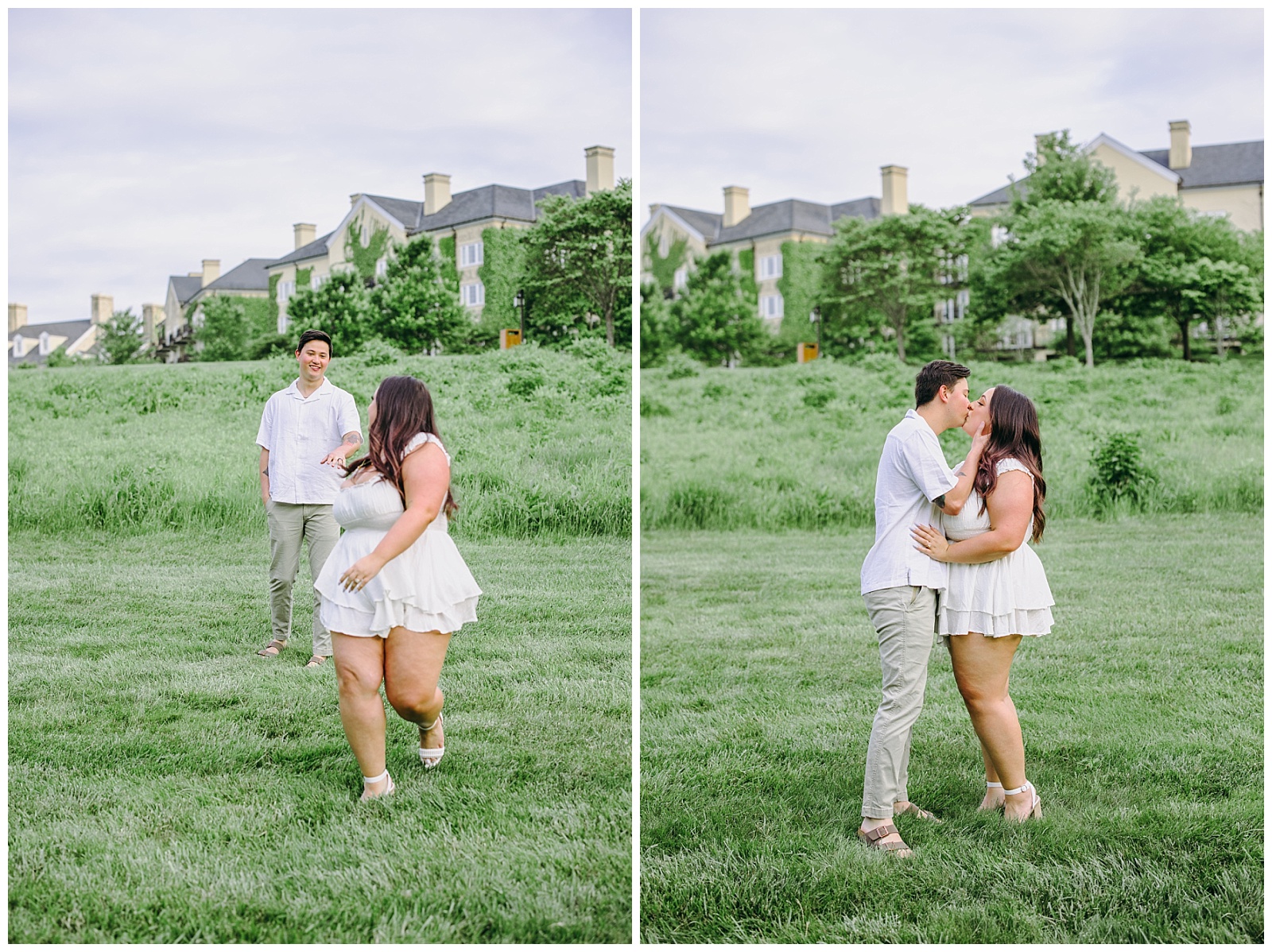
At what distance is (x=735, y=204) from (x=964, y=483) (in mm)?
10327

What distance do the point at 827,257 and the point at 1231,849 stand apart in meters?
13.2

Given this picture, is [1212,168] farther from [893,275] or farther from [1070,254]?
[893,275]

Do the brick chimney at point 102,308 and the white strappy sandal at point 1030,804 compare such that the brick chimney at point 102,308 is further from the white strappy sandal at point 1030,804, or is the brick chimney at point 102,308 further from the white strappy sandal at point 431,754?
the white strappy sandal at point 1030,804

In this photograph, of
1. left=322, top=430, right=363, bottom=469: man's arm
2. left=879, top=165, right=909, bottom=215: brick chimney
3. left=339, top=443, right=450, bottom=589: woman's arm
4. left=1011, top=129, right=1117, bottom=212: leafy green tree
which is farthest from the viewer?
left=1011, top=129, right=1117, bottom=212: leafy green tree

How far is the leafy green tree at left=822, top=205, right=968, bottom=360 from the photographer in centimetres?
1516

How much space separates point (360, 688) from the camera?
265cm

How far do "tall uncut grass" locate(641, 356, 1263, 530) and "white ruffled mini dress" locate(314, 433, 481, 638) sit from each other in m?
5.90

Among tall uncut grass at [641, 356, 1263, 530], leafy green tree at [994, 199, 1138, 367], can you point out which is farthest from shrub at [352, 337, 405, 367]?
leafy green tree at [994, 199, 1138, 367]

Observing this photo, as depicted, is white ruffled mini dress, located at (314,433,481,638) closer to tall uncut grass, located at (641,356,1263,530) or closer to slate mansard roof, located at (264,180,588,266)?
slate mansard roof, located at (264,180,588,266)

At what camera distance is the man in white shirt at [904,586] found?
2.58 meters

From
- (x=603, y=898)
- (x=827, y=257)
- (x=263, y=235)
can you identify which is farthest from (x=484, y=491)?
(x=827, y=257)

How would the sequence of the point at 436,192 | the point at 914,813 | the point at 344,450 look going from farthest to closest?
the point at 436,192
the point at 344,450
the point at 914,813

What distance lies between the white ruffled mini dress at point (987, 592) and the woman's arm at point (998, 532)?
0.10ft

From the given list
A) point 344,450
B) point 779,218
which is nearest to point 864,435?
point 779,218
